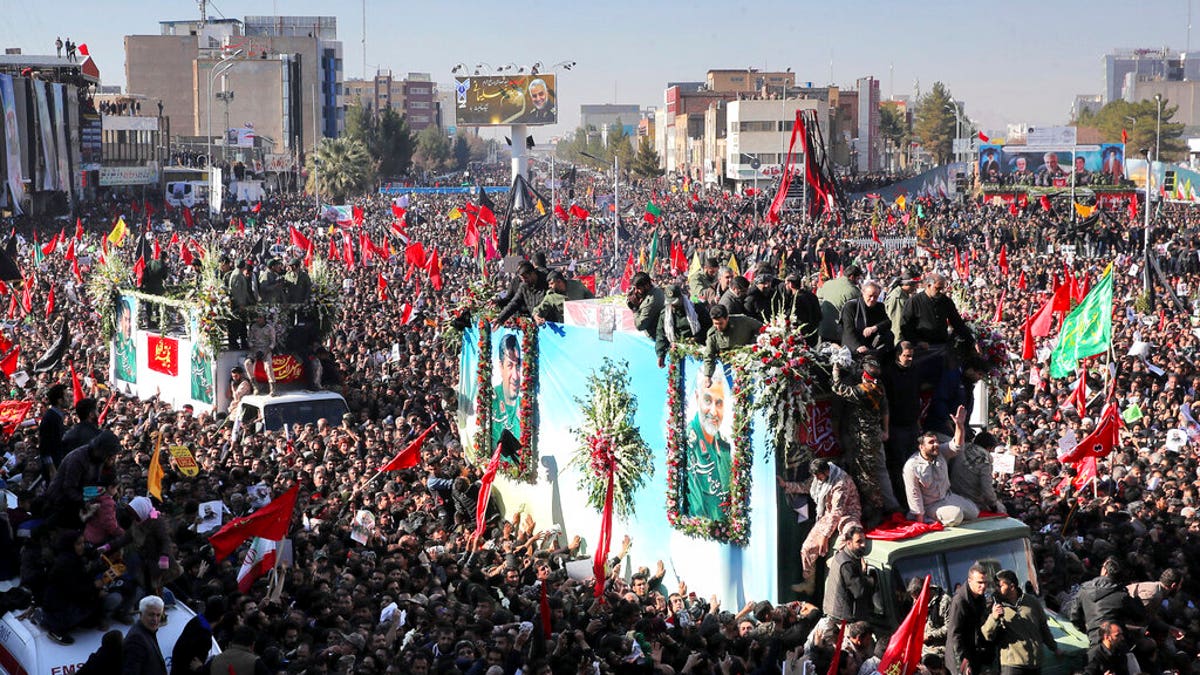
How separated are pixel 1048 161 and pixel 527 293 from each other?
84616 millimetres

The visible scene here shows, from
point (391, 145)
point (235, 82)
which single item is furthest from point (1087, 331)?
point (235, 82)

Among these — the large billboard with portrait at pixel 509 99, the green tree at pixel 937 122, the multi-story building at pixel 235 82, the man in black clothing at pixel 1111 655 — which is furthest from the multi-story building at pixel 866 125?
the man in black clothing at pixel 1111 655

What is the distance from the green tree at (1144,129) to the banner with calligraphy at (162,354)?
393 feet

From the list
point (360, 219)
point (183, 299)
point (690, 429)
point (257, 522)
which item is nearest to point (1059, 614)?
point (690, 429)

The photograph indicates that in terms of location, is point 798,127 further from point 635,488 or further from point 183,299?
point 635,488

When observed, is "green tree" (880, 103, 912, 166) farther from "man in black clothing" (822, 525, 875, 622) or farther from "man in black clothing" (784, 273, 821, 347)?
"man in black clothing" (822, 525, 875, 622)

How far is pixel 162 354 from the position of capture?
22.9 metres

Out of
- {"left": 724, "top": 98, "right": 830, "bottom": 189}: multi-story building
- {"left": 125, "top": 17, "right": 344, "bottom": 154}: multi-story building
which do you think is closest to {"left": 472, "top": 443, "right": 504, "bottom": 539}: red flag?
{"left": 724, "top": 98, "right": 830, "bottom": 189}: multi-story building

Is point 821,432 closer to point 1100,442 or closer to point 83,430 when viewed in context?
point 1100,442

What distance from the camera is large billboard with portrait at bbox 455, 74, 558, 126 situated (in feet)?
356

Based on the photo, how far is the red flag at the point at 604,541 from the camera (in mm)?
13109

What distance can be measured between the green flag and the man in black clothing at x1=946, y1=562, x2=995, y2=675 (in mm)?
9935

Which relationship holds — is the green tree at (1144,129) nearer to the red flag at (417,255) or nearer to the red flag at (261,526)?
the red flag at (417,255)

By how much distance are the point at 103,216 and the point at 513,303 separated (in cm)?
5865
